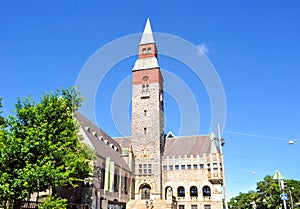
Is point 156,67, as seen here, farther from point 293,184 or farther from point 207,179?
point 293,184

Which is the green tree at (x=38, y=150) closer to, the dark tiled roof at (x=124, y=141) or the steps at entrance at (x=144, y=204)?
the steps at entrance at (x=144, y=204)

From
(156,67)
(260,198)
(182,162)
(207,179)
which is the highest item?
(156,67)

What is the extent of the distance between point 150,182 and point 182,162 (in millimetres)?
6804

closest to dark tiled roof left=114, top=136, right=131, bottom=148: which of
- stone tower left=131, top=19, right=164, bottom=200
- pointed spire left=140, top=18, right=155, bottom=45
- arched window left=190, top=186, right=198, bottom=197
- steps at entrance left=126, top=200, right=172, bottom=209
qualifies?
stone tower left=131, top=19, right=164, bottom=200

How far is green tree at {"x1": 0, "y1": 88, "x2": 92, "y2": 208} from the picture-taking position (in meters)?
20.7

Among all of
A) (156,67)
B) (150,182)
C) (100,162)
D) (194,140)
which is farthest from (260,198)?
(100,162)

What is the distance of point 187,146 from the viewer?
53.0 m

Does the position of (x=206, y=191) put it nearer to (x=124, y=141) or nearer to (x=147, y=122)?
(x=147, y=122)

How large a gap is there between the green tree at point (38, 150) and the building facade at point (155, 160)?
52.2 feet

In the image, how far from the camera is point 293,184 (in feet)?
282

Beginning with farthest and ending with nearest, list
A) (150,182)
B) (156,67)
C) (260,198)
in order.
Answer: (260,198), (156,67), (150,182)

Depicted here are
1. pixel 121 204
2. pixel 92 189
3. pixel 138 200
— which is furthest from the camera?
pixel 138 200

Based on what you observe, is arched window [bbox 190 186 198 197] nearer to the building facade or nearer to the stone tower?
the building facade

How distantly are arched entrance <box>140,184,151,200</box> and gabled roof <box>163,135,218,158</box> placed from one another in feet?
21.1
